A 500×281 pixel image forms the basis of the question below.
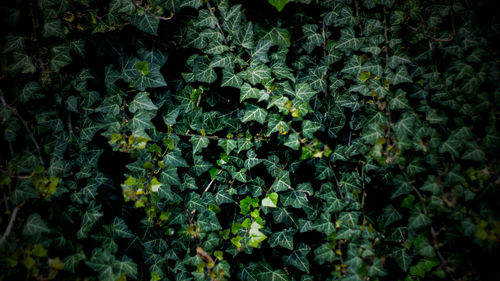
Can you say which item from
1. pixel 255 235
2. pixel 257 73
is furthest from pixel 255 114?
pixel 255 235

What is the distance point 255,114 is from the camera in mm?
1859

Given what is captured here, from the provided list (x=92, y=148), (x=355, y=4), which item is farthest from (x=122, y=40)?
(x=355, y=4)

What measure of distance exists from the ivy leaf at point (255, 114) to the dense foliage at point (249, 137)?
14mm

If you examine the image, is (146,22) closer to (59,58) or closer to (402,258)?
(59,58)

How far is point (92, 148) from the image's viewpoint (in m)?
1.88

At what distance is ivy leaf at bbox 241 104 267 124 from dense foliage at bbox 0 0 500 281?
14mm

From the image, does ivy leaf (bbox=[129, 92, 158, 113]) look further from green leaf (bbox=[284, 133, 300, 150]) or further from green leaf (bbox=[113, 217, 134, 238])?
green leaf (bbox=[284, 133, 300, 150])

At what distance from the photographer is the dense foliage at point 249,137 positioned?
1702 mm

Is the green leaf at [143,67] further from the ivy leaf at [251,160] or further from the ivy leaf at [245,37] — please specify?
the ivy leaf at [251,160]

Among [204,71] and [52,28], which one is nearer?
[52,28]

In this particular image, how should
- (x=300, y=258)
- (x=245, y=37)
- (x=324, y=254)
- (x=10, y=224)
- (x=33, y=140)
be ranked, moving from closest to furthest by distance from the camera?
(x=10, y=224) → (x=33, y=140) → (x=245, y=37) → (x=324, y=254) → (x=300, y=258)

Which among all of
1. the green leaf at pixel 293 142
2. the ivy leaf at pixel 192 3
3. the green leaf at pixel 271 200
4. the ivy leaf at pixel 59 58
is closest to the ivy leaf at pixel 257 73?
the green leaf at pixel 293 142

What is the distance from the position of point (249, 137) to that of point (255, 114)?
0.62 ft

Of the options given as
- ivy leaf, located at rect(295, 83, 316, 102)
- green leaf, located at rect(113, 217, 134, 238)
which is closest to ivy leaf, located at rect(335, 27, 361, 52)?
ivy leaf, located at rect(295, 83, 316, 102)
